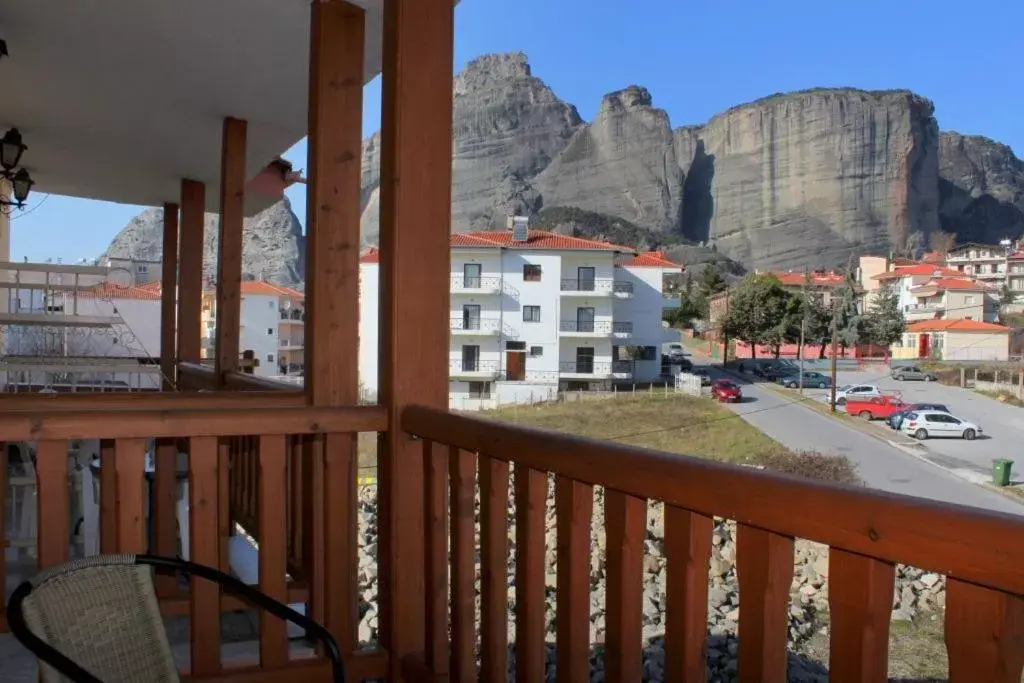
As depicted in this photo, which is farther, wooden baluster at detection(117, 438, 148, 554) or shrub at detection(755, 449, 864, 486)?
shrub at detection(755, 449, 864, 486)

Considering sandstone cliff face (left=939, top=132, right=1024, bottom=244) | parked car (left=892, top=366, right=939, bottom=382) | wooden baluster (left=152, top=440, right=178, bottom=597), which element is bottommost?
parked car (left=892, top=366, right=939, bottom=382)

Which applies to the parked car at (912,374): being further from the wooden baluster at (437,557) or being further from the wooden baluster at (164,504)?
the wooden baluster at (437,557)

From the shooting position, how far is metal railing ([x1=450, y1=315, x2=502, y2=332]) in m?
29.0

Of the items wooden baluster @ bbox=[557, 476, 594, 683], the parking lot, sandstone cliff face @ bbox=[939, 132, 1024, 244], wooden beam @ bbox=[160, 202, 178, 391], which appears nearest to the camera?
wooden baluster @ bbox=[557, 476, 594, 683]

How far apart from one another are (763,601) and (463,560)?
32.5 inches

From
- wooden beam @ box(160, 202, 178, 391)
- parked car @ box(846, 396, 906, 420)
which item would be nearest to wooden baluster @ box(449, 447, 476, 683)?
wooden beam @ box(160, 202, 178, 391)

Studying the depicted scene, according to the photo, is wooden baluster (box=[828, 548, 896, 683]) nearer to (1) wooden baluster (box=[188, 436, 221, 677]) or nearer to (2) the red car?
(1) wooden baluster (box=[188, 436, 221, 677])

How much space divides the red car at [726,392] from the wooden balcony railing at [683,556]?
33.0 meters

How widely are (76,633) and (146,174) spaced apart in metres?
4.49

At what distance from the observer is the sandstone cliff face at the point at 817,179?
5231cm

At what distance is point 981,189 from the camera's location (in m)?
40.9

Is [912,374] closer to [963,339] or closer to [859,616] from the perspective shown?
[963,339]

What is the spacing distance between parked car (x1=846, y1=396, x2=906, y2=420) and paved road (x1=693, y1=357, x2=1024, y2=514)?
1.80 m

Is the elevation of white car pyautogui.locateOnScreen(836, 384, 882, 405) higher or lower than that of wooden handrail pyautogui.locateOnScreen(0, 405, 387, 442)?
lower
